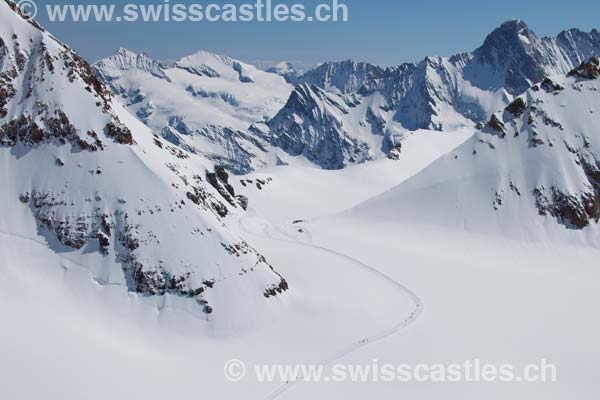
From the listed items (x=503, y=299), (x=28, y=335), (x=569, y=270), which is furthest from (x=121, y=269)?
(x=569, y=270)

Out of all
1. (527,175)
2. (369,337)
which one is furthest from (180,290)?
(527,175)

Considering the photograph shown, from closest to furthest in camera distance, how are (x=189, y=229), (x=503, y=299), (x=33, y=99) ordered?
(x=189, y=229)
(x=33, y=99)
(x=503, y=299)

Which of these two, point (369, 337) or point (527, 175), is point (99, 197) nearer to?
point (369, 337)

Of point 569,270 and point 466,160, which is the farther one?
point 466,160

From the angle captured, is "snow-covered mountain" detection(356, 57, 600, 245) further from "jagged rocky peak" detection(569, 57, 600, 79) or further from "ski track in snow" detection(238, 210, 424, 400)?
"ski track in snow" detection(238, 210, 424, 400)

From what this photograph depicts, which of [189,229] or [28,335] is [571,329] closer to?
[189,229]

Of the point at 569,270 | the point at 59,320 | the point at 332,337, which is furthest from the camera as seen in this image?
the point at 569,270
